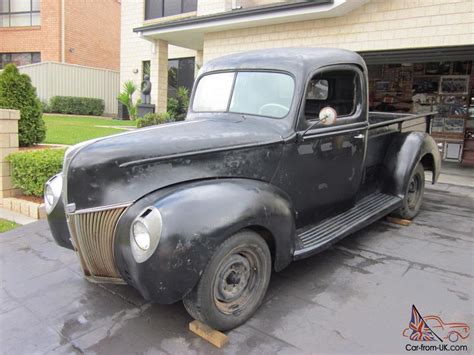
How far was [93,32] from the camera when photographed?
930 inches

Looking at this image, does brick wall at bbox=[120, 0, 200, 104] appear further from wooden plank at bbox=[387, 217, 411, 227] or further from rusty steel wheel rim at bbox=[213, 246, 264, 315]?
rusty steel wheel rim at bbox=[213, 246, 264, 315]

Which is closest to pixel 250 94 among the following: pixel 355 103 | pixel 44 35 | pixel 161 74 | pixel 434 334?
pixel 355 103

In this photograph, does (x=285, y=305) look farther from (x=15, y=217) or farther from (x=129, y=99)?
(x=129, y=99)

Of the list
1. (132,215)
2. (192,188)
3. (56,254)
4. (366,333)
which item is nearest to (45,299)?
(56,254)

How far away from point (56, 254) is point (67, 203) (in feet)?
5.64

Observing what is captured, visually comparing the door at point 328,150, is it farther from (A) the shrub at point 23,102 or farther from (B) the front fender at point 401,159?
(A) the shrub at point 23,102

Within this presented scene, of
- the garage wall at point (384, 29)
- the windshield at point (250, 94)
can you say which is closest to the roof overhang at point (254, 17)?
the garage wall at point (384, 29)

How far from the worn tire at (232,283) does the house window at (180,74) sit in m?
14.9

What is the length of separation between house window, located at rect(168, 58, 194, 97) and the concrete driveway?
13620 mm

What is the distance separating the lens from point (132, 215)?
250 cm

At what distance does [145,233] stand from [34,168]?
12.8 ft

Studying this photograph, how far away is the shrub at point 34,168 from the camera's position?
5.45 metres

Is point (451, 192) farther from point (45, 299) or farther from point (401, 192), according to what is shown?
point (45, 299)

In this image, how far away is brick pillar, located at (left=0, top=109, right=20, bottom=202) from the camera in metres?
5.75
